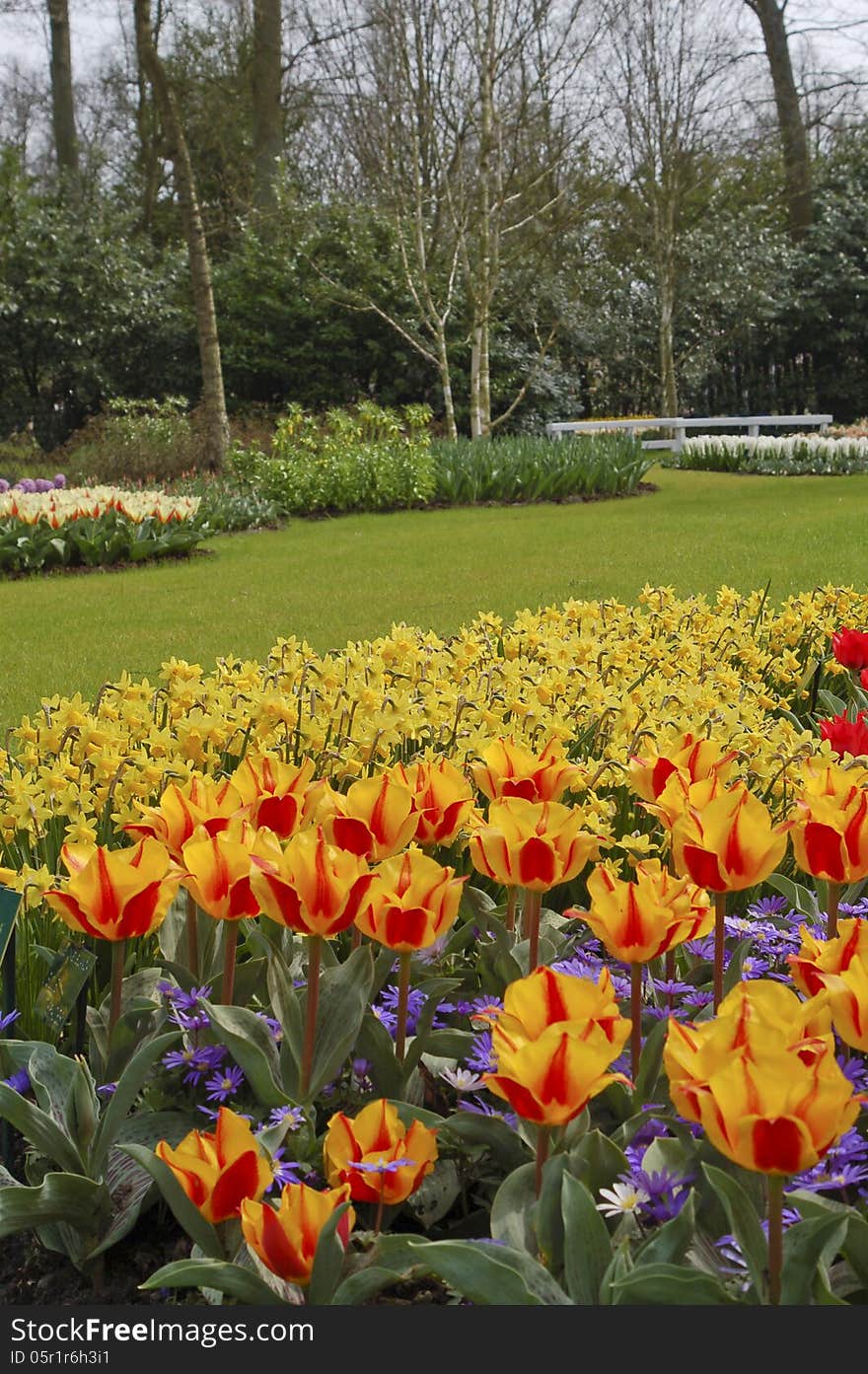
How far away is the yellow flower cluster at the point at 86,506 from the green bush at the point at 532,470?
151 inches

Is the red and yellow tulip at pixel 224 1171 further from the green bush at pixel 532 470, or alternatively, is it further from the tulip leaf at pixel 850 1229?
the green bush at pixel 532 470

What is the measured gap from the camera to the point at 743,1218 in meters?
1.16

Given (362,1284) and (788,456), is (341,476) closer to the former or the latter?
(788,456)

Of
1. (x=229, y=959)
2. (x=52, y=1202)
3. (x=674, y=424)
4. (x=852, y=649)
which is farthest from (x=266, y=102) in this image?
(x=52, y=1202)

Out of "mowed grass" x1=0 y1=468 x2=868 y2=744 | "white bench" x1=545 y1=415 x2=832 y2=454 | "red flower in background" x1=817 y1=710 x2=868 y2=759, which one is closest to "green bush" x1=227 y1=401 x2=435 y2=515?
"mowed grass" x1=0 y1=468 x2=868 y2=744

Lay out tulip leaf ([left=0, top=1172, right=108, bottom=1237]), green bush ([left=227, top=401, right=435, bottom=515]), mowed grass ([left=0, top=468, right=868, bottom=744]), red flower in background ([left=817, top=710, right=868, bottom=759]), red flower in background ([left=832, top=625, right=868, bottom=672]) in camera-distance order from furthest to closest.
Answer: green bush ([left=227, top=401, right=435, bottom=515])
mowed grass ([left=0, top=468, right=868, bottom=744])
red flower in background ([left=832, top=625, right=868, bottom=672])
red flower in background ([left=817, top=710, right=868, bottom=759])
tulip leaf ([left=0, top=1172, right=108, bottom=1237])

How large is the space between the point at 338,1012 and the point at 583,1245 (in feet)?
1.60

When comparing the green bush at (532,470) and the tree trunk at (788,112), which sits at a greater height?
the tree trunk at (788,112)

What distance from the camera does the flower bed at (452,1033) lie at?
1.13 metres

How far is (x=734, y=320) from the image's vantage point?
26047 millimetres

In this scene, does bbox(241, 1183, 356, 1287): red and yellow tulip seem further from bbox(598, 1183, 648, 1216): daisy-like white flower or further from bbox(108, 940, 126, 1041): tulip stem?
bbox(108, 940, 126, 1041): tulip stem

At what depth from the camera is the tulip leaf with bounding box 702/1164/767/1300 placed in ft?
3.77

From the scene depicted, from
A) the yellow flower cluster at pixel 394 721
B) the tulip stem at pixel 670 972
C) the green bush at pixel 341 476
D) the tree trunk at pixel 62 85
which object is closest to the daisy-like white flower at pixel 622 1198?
the tulip stem at pixel 670 972

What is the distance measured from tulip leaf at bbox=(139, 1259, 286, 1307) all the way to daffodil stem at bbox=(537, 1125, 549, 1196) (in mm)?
270
